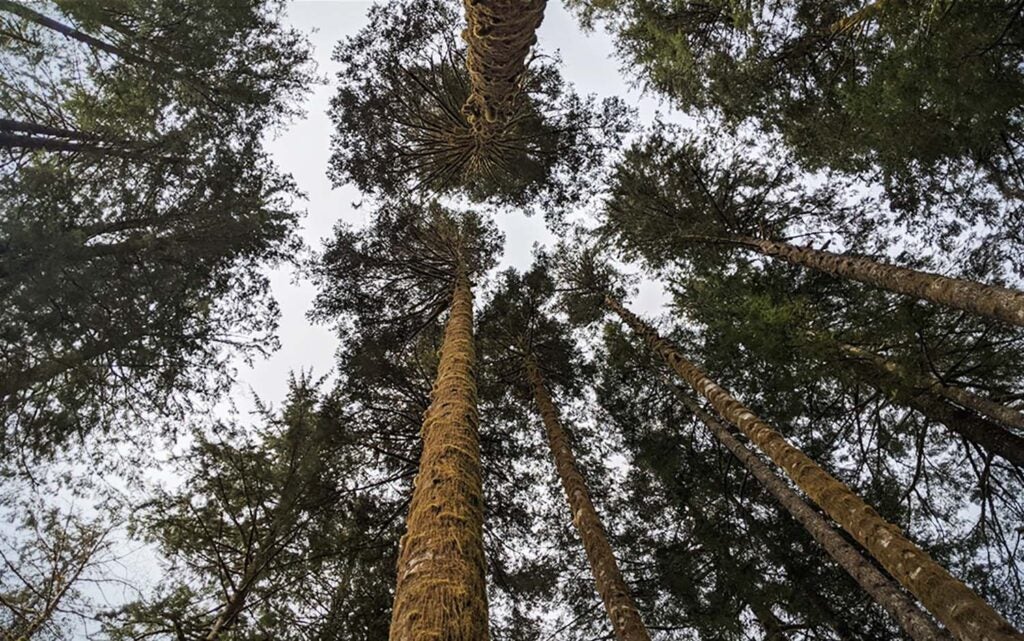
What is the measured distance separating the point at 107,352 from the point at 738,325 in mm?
10098

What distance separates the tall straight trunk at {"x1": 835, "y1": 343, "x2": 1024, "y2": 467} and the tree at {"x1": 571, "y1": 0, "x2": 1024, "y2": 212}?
3603mm

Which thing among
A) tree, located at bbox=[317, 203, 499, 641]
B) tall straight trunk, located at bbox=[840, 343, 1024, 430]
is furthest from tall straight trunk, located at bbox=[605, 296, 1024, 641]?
tree, located at bbox=[317, 203, 499, 641]

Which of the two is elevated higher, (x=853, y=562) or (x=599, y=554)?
(x=599, y=554)

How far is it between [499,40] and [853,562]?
652 centimetres

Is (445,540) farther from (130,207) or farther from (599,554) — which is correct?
(130,207)

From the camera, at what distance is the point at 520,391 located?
12445 millimetres

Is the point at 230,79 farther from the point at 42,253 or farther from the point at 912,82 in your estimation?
the point at 912,82

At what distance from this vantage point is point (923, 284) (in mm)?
5914

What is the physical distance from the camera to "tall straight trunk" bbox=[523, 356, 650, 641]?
617cm

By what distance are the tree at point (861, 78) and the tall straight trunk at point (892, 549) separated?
5149 millimetres

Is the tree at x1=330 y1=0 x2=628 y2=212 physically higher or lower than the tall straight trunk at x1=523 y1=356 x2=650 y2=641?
higher

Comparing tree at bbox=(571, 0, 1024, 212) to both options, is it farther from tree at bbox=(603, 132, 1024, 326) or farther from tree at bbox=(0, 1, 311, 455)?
tree at bbox=(0, 1, 311, 455)

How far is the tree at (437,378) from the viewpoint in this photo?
103 inches

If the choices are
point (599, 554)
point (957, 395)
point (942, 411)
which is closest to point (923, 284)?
point (942, 411)
